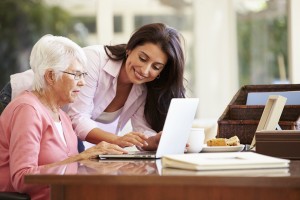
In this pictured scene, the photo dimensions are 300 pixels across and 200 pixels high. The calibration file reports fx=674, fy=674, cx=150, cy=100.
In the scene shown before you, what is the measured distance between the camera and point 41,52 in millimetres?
2555

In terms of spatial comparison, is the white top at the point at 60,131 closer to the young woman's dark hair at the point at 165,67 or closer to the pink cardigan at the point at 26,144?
the pink cardigan at the point at 26,144

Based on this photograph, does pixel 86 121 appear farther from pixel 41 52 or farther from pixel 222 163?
pixel 222 163

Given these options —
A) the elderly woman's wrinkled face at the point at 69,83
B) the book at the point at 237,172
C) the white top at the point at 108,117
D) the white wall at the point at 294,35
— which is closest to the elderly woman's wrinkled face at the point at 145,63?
the white top at the point at 108,117

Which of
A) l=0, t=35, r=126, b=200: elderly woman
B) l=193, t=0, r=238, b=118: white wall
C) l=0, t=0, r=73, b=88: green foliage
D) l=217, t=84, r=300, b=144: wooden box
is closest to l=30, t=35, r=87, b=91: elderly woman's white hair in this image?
l=0, t=35, r=126, b=200: elderly woman

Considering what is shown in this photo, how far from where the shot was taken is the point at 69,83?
2.58 m

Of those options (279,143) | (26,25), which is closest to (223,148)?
(279,143)

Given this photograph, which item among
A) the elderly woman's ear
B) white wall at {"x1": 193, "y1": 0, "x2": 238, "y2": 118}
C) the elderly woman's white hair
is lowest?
white wall at {"x1": 193, "y1": 0, "x2": 238, "y2": 118}

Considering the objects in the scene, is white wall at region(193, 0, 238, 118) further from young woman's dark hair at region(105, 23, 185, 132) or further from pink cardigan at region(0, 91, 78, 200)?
pink cardigan at region(0, 91, 78, 200)

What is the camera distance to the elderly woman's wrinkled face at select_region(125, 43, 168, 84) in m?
3.01

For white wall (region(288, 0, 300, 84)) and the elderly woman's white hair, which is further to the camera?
white wall (region(288, 0, 300, 84))

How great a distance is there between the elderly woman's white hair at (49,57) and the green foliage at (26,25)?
14.2 feet

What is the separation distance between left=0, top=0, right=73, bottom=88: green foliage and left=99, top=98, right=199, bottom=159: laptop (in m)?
4.60

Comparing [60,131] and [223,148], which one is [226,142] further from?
[60,131]

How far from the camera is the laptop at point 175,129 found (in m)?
2.22
